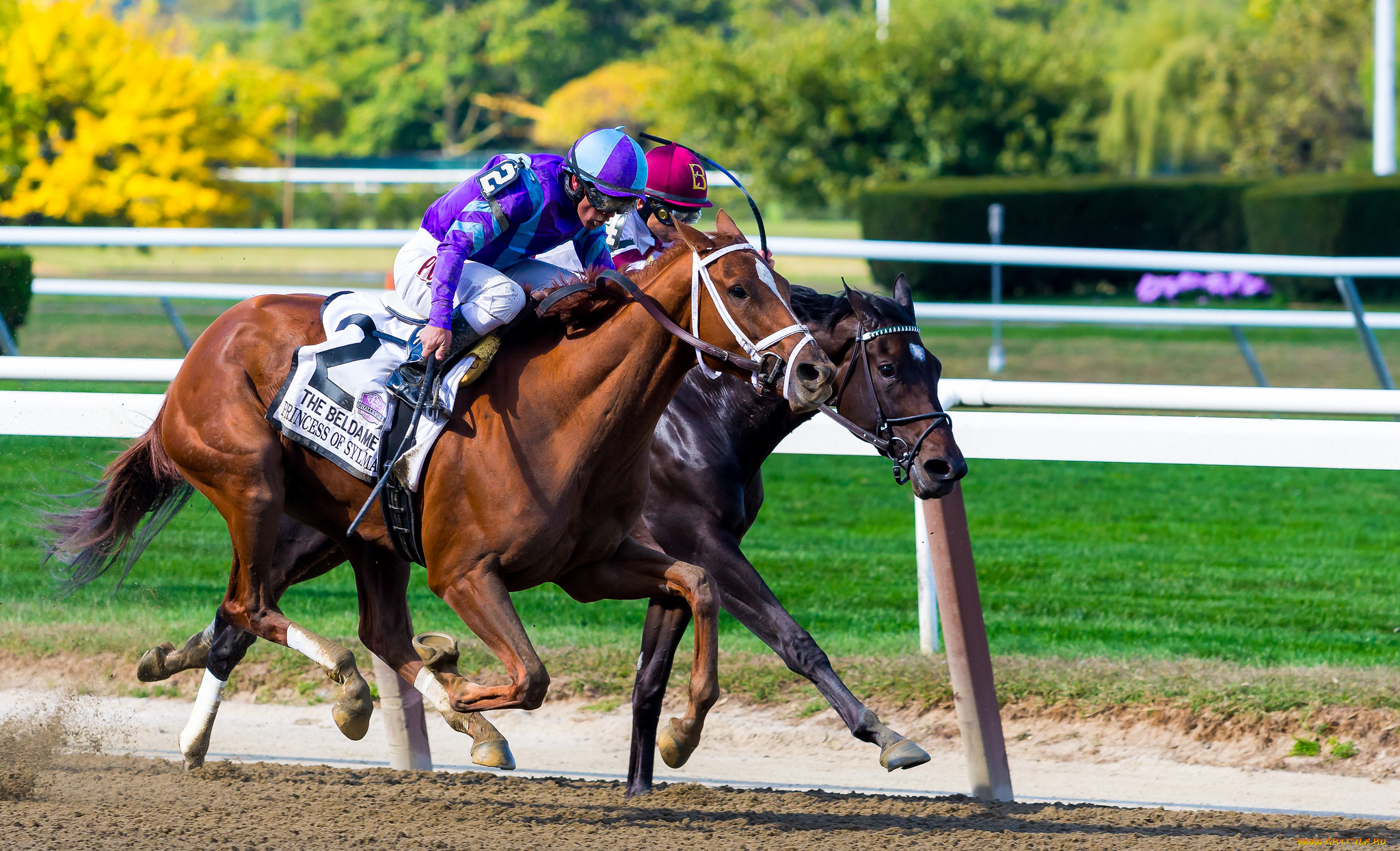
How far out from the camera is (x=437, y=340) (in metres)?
3.55

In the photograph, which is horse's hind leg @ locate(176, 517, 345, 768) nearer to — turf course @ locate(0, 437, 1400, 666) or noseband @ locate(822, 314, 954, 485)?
turf course @ locate(0, 437, 1400, 666)

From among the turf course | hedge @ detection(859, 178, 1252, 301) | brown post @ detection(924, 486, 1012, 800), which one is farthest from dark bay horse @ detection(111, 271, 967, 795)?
hedge @ detection(859, 178, 1252, 301)

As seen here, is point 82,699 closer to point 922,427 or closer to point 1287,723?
point 922,427

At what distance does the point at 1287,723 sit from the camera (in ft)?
14.6

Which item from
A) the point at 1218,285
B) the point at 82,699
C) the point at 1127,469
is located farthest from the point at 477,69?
the point at 82,699

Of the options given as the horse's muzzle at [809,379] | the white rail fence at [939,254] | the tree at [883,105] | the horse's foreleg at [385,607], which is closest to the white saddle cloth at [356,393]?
the horse's foreleg at [385,607]

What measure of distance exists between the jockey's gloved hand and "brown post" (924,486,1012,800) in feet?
4.17

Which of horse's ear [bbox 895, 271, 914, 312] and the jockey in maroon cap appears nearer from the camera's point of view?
the jockey in maroon cap

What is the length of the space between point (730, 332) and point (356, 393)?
3.26 feet

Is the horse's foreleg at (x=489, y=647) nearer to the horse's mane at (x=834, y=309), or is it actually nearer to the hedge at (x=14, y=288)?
the horse's mane at (x=834, y=309)

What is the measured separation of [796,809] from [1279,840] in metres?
1.10

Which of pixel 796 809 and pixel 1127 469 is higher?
pixel 796 809

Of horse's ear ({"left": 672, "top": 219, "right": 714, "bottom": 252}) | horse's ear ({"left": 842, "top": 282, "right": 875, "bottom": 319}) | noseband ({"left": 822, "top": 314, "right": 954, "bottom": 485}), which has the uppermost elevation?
horse's ear ({"left": 672, "top": 219, "right": 714, "bottom": 252})

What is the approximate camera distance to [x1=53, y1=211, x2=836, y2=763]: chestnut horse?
338cm
